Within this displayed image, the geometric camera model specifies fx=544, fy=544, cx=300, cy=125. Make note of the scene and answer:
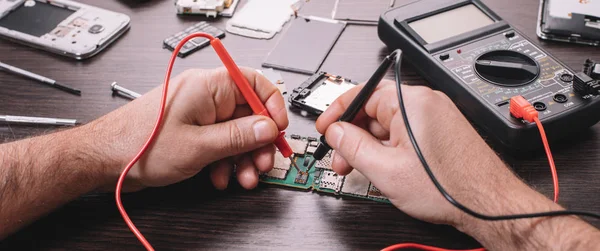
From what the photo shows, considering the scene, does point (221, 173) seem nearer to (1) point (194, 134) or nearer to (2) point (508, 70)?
(1) point (194, 134)

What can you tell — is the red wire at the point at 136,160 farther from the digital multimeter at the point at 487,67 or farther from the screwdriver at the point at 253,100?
the digital multimeter at the point at 487,67

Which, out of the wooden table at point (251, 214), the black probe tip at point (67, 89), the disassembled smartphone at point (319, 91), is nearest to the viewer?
the wooden table at point (251, 214)

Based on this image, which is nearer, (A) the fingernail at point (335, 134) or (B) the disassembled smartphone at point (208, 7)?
(A) the fingernail at point (335, 134)

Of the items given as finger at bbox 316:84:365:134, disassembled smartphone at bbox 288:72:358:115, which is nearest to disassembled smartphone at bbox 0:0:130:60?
disassembled smartphone at bbox 288:72:358:115

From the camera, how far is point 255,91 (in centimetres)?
94

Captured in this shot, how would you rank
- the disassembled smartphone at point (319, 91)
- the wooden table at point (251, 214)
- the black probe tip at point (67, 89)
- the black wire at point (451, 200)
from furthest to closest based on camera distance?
1. the black probe tip at point (67, 89)
2. the disassembled smartphone at point (319, 91)
3. the wooden table at point (251, 214)
4. the black wire at point (451, 200)

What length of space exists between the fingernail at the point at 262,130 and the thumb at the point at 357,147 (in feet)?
0.31

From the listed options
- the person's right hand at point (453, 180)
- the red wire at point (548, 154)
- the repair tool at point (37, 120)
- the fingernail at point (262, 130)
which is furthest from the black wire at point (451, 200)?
→ the repair tool at point (37, 120)

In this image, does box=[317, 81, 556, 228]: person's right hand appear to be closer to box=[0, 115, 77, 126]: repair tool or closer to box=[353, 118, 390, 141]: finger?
box=[353, 118, 390, 141]: finger

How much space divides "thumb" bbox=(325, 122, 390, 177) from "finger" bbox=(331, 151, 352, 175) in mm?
18

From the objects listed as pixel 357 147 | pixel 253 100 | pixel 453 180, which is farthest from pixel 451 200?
pixel 253 100

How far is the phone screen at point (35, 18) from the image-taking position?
4.18 ft

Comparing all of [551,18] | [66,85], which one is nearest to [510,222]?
[551,18]

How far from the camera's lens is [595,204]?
845 millimetres
